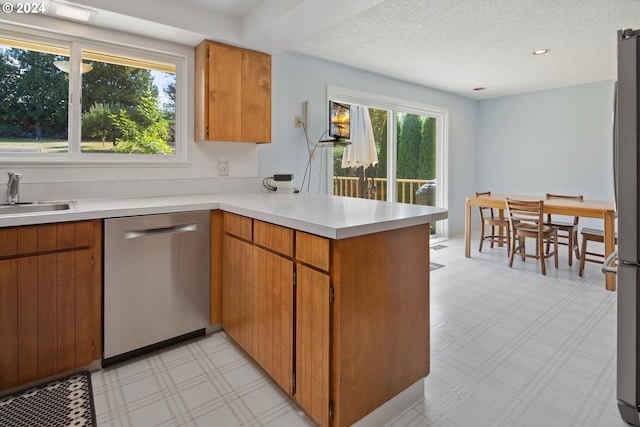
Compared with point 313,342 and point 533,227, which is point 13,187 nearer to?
point 313,342

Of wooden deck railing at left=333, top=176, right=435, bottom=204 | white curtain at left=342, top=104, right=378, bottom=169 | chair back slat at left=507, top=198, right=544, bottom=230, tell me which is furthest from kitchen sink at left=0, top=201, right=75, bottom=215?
chair back slat at left=507, top=198, right=544, bottom=230

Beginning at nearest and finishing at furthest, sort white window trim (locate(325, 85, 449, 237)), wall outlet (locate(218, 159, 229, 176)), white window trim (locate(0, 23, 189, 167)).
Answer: white window trim (locate(0, 23, 189, 167)) → wall outlet (locate(218, 159, 229, 176)) → white window trim (locate(325, 85, 449, 237))

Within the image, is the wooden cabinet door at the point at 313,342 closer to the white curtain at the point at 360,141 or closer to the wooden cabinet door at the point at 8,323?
the wooden cabinet door at the point at 8,323

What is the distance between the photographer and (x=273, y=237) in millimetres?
1694

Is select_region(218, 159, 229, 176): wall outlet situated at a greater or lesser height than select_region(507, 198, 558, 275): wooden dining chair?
greater

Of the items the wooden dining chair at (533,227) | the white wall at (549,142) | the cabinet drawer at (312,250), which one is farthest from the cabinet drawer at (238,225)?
the white wall at (549,142)

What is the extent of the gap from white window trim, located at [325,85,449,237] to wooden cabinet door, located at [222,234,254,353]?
1907 millimetres

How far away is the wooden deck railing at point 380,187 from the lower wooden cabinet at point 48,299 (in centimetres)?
268

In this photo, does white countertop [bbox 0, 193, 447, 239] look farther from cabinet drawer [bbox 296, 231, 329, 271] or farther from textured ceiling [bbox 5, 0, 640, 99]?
textured ceiling [bbox 5, 0, 640, 99]

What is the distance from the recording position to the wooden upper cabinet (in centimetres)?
267

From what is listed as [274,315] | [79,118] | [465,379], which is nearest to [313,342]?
[274,315]

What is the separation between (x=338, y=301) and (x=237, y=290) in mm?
974

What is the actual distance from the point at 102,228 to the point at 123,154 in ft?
2.95

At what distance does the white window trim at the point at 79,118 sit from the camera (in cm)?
222
